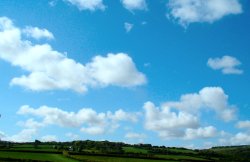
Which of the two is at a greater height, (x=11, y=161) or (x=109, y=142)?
(x=109, y=142)

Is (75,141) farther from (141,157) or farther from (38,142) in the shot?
(141,157)

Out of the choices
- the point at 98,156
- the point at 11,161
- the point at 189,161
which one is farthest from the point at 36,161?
the point at 189,161

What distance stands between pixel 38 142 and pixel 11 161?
2884 inches

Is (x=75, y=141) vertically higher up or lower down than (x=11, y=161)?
higher up

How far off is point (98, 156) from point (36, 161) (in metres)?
24.0

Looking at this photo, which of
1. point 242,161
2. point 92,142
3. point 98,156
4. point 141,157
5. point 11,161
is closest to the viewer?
point 11,161

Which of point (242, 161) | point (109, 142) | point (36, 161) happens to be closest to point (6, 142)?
point (109, 142)

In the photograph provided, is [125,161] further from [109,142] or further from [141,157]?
[109,142]

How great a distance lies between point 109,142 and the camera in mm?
161625

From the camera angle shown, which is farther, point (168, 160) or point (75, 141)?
point (75, 141)

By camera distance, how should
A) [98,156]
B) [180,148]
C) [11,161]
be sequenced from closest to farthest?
[11,161] → [98,156] → [180,148]

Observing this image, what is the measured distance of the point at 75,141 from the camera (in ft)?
531

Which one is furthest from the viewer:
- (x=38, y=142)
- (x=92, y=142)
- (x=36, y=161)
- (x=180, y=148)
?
(x=180, y=148)

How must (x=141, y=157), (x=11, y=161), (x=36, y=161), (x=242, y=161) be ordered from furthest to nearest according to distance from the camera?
(x=242, y=161), (x=141, y=157), (x=36, y=161), (x=11, y=161)
